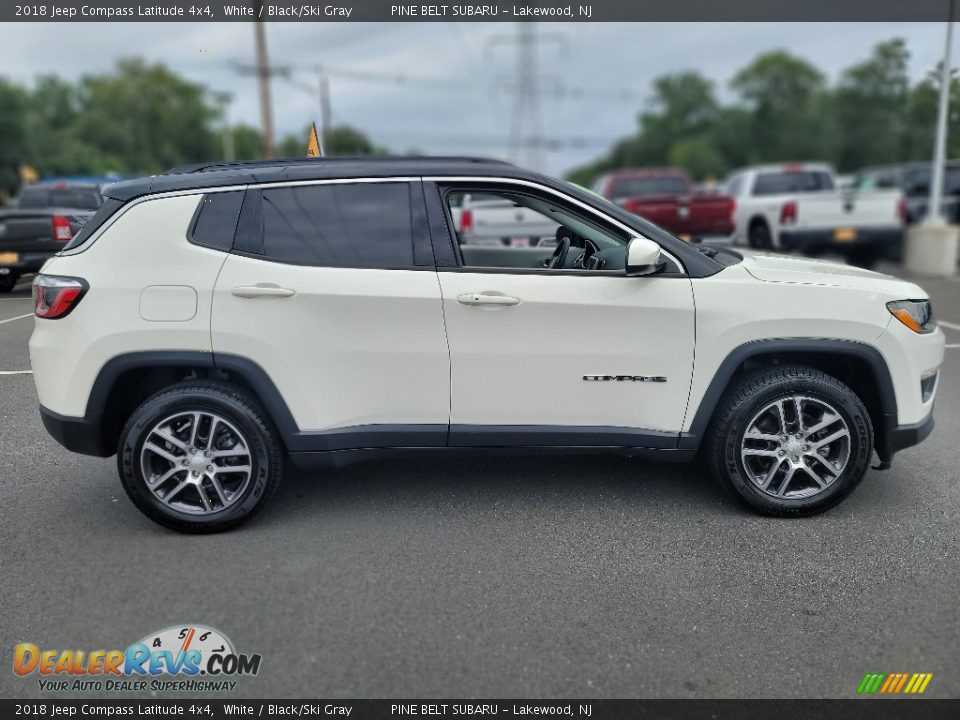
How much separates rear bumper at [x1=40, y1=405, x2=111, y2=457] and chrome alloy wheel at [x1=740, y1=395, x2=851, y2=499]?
323 cm

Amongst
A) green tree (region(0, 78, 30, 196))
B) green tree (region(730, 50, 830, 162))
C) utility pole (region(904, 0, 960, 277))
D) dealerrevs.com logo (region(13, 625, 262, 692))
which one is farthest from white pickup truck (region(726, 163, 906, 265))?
green tree (region(730, 50, 830, 162))

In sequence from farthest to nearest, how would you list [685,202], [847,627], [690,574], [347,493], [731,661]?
1. [685,202]
2. [347,493]
3. [690,574]
4. [847,627]
5. [731,661]

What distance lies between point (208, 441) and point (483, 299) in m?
1.51

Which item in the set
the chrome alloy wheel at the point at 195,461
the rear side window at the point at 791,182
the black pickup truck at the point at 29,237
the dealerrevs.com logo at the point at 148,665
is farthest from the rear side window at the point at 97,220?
the rear side window at the point at 791,182

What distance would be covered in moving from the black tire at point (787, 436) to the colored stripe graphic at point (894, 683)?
51.4 inches

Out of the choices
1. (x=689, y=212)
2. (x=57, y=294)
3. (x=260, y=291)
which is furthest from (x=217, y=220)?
(x=689, y=212)

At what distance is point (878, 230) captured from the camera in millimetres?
13930

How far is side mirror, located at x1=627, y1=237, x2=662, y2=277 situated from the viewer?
3660 mm

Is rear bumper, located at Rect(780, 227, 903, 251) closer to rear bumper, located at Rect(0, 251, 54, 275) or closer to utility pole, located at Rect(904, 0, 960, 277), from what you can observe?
utility pole, located at Rect(904, 0, 960, 277)

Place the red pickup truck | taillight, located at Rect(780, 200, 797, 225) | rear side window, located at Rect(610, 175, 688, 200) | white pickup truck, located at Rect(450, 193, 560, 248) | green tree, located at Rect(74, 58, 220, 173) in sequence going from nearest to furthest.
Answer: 1. white pickup truck, located at Rect(450, 193, 560, 248)
2. the red pickup truck
3. taillight, located at Rect(780, 200, 797, 225)
4. rear side window, located at Rect(610, 175, 688, 200)
5. green tree, located at Rect(74, 58, 220, 173)

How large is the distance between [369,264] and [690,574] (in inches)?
81.9

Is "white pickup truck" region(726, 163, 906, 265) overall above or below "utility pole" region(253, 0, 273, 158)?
below
